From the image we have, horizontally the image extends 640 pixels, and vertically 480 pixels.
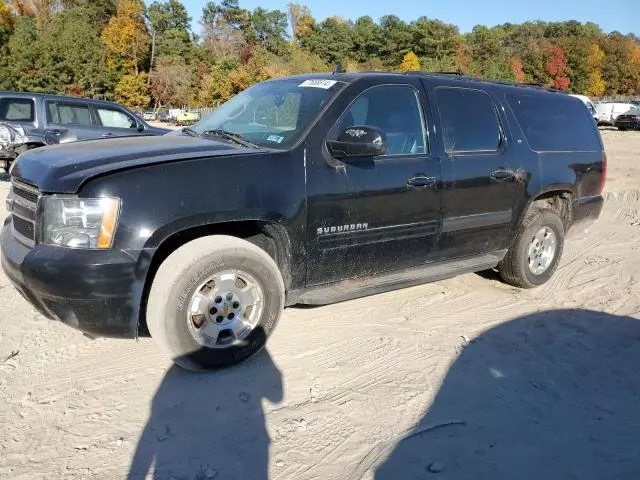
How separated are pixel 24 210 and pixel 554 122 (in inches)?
185

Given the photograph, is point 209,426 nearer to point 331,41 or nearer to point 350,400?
point 350,400

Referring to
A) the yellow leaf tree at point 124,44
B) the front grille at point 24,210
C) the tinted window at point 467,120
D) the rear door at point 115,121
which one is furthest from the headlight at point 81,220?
the yellow leaf tree at point 124,44

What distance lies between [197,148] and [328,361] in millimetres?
1648

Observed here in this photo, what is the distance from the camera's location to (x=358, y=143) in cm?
346

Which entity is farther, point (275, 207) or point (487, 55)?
point (487, 55)

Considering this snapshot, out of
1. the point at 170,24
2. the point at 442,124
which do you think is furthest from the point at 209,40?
the point at 442,124

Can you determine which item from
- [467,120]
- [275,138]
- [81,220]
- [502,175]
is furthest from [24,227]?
[502,175]

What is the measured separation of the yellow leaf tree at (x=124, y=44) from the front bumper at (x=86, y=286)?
70.2 m

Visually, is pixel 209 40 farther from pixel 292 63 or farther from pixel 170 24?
pixel 292 63

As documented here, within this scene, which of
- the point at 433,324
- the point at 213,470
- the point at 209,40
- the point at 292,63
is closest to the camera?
the point at 213,470

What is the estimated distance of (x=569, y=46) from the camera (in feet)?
230

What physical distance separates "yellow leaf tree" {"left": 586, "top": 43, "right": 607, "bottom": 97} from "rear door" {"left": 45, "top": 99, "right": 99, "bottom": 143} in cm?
7439

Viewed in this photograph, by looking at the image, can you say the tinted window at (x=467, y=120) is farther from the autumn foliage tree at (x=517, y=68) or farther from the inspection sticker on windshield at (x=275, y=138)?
the autumn foliage tree at (x=517, y=68)

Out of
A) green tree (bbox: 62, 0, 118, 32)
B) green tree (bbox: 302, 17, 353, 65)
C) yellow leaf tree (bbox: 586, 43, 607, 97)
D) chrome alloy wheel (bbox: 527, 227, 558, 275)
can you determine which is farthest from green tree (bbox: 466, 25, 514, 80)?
chrome alloy wheel (bbox: 527, 227, 558, 275)
